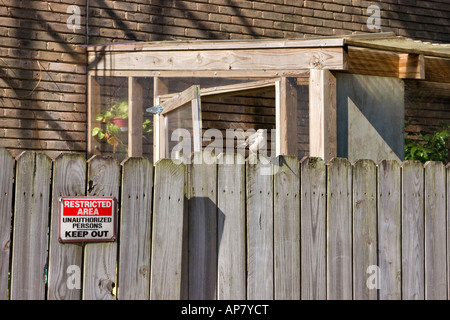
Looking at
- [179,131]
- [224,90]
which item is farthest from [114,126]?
[224,90]

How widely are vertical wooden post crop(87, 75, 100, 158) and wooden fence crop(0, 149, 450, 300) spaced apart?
14.0 ft

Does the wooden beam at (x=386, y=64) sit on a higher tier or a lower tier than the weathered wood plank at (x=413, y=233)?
higher

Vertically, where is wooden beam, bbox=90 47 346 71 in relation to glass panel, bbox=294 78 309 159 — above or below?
above

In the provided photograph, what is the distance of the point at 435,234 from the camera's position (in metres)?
4.88

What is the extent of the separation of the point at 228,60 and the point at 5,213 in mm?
4309

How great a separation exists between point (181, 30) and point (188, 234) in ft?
17.8

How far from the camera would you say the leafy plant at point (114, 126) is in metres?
8.10

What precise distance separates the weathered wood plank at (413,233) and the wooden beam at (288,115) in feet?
8.44

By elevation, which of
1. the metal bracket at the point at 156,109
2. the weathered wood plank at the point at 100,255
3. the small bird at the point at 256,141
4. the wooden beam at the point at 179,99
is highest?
the wooden beam at the point at 179,99

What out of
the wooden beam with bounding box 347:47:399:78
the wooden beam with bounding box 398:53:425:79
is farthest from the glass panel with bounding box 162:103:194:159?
the wooden beam with bounding box 398:53:425:79

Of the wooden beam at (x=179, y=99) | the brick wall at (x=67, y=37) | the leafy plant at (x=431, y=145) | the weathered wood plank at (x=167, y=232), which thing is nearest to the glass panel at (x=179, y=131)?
the wooden beam at (x=179, y=99)

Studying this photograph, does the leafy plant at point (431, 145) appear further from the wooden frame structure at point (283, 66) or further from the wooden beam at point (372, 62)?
the wooden beam at point (372, 62)

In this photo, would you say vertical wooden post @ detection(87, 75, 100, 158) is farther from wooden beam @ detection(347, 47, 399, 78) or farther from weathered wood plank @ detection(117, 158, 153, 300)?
weathered wood plank @ detection(117, 158, 153, 300)

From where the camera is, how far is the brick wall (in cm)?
814
